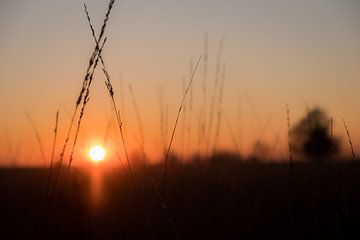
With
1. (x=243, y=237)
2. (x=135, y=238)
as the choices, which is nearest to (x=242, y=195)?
(x=243, y=237)

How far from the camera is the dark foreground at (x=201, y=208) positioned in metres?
2.67

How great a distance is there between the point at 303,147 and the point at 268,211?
2777cm

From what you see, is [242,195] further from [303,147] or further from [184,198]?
[303,147]

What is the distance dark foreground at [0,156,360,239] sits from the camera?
2.67 m

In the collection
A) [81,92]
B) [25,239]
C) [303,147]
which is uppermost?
[303,147]

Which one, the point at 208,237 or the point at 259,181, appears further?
the point at 259,181

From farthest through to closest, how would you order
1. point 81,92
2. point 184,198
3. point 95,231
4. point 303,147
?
point 303,147
point 184,198
point 95,231
point 81,92

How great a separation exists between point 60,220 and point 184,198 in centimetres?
86

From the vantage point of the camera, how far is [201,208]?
10.8 ft

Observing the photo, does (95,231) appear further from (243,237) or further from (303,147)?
(303,147)

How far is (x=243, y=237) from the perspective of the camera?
2732 mm

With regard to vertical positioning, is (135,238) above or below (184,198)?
below

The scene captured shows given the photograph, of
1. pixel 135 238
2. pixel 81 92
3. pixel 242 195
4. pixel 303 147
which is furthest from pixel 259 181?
pixel 303 147

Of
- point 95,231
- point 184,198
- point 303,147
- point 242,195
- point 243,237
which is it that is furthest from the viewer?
point 303,147
